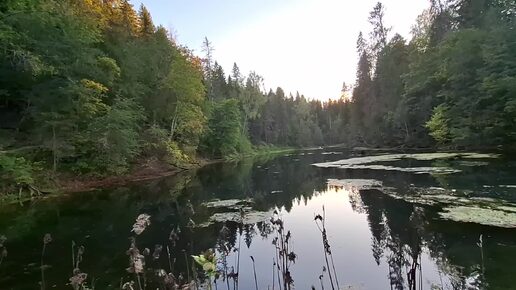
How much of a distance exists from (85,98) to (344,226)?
16.8 meters

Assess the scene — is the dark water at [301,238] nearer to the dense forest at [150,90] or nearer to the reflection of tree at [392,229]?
the reflection of tree at [392,229]

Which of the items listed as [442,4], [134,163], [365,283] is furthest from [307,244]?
[442,4]

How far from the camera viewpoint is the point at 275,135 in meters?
81.6

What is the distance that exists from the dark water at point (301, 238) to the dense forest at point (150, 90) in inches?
239

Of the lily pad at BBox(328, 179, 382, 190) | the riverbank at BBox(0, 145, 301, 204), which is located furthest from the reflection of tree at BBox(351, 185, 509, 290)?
the riverbank at BBox(0, 145, 301, 204)

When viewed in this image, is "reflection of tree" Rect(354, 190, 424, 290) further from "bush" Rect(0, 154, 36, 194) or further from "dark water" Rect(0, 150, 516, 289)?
"bush" Rect(0, 154, 36, 194)

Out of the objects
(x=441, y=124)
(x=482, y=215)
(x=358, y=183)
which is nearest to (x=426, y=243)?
(x=482, y=215)

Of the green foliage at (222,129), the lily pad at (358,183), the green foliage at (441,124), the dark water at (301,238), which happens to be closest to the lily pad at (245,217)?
the dark water at (301,238)

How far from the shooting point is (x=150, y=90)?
3006 centimetres

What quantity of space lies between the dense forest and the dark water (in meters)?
6.08

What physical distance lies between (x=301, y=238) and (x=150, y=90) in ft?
81.4

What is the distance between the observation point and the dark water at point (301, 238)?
5.66m

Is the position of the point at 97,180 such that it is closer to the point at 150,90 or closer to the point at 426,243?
the point at 150,90

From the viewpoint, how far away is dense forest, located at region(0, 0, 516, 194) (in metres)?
18.5
